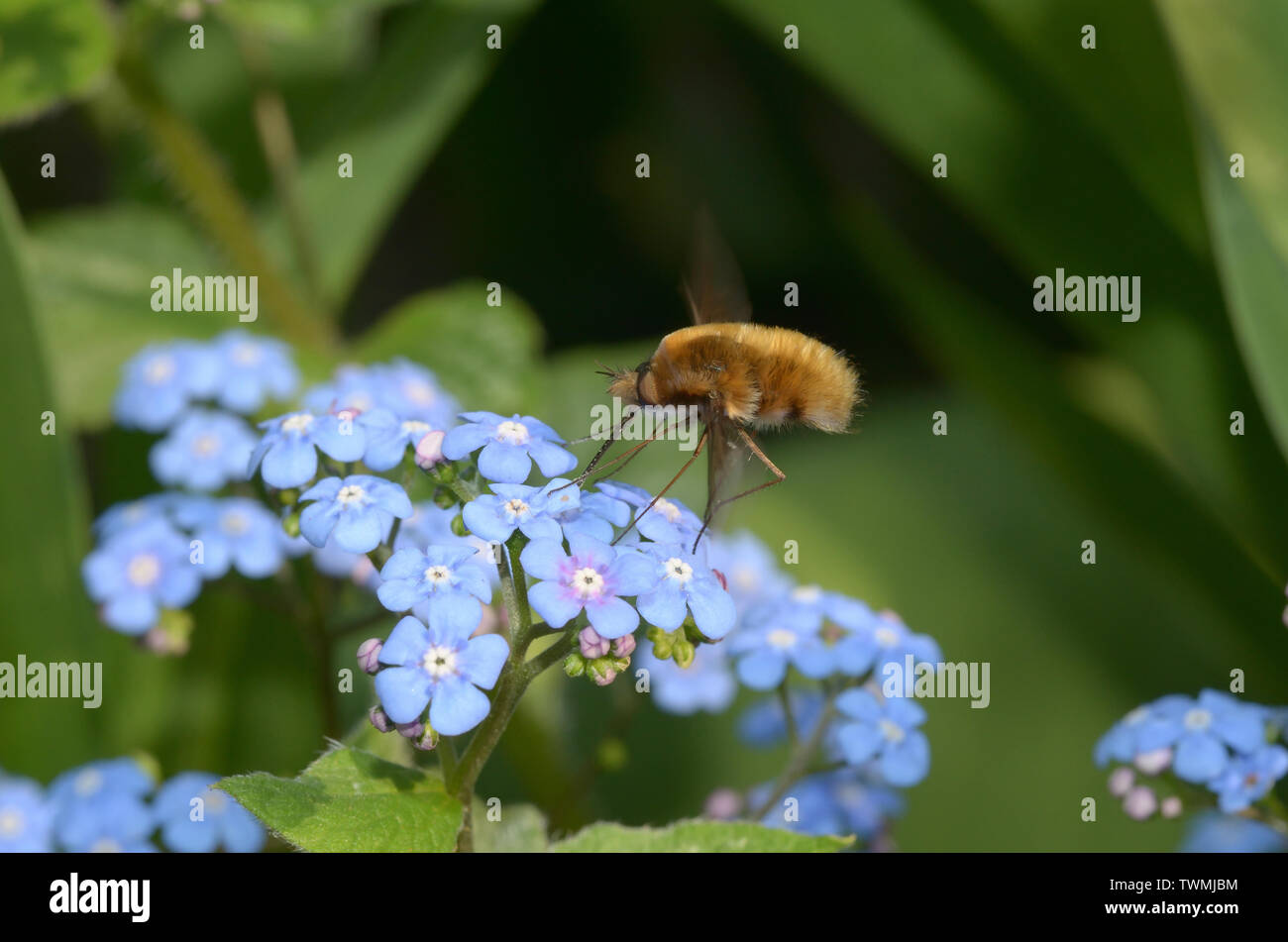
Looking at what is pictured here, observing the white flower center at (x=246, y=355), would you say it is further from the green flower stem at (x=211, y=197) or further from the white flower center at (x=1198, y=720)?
the white flower center at (x=1198, y=720)

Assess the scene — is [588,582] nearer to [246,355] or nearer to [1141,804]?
[1141,804]

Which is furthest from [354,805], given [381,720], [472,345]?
[472,345]

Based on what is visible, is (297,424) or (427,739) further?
(297,424)

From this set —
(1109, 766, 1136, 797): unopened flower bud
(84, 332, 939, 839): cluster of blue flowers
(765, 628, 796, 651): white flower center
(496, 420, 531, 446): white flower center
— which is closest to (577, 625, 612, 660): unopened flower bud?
(84, 332, 939, 839): cluster of blue flowers

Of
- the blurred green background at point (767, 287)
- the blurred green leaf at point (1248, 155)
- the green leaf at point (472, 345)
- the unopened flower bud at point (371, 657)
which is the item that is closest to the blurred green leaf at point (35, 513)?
the blurred green background at point (767, 287)

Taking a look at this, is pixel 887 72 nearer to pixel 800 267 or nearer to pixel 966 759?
pixel 800 267

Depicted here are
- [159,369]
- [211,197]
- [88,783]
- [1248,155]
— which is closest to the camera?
[88,783]
